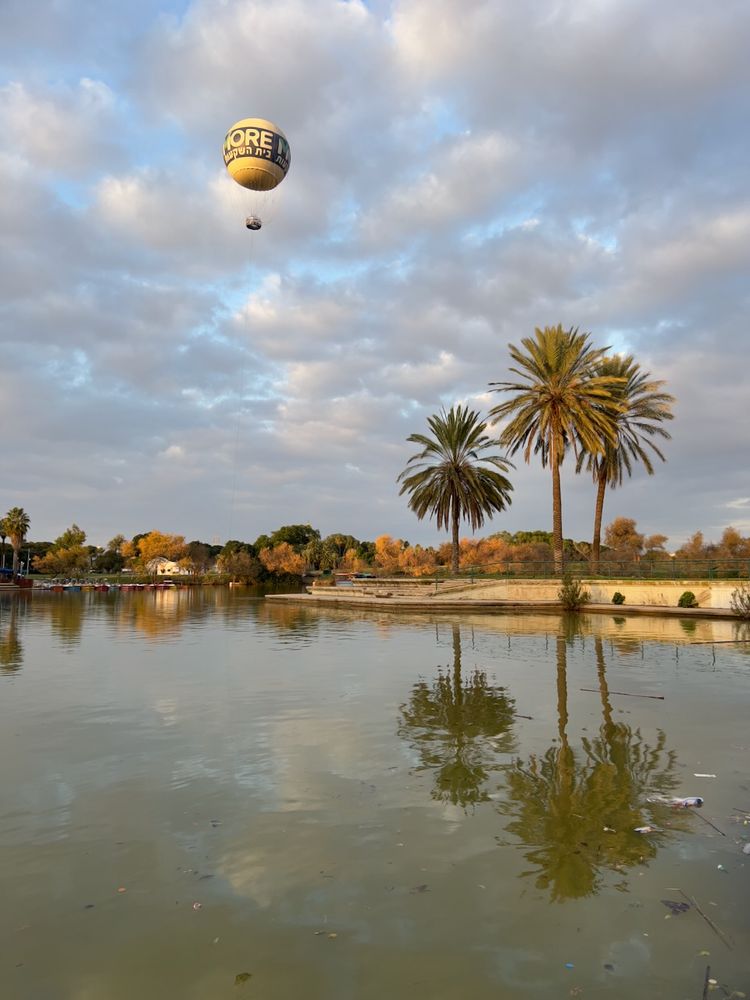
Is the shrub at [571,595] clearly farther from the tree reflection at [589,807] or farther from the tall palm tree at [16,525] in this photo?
the tall palm tree at [16,525]

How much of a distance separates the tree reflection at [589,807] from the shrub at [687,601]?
21462mm

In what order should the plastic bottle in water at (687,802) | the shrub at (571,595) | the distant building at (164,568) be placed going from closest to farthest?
the plastic bottle in water at (687,802), the shrub at (571,595), the distant building at (164,568)

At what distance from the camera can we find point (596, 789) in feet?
21.4

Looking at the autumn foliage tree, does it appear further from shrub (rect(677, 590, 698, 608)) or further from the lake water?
the lake water

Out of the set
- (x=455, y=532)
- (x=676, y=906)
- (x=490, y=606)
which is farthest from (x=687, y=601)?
(x=676, y=906)

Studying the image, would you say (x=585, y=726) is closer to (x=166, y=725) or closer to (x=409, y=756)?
(x=409, y=756)

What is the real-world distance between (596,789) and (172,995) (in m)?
4.59

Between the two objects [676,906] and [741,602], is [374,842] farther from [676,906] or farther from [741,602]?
[741,602]

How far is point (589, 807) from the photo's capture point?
19.7ft

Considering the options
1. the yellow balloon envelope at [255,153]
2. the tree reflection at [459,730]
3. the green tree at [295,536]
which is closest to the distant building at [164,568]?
the green tree at [295,536]

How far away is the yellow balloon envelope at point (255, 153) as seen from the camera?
2319cm

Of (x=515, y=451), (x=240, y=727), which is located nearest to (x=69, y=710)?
(x=240, y=727)

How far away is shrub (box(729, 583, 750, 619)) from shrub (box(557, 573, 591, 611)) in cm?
646

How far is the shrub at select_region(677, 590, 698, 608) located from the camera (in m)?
27.8
